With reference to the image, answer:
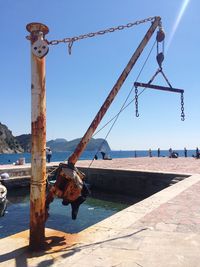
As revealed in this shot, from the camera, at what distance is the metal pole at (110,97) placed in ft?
20.7

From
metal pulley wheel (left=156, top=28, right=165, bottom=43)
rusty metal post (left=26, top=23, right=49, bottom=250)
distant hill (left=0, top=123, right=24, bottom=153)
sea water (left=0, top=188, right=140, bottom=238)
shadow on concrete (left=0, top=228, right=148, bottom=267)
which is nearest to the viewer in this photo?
shadow on concrete (left=0, top=228, right=148, bottom=267)

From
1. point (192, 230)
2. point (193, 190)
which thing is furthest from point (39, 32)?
point (193, 190)

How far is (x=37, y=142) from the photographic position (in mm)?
5637

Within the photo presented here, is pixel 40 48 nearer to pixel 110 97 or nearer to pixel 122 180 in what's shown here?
pixel 110 97

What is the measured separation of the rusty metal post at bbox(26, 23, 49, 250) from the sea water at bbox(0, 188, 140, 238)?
4200 millimetres

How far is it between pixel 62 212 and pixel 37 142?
742 centimetres

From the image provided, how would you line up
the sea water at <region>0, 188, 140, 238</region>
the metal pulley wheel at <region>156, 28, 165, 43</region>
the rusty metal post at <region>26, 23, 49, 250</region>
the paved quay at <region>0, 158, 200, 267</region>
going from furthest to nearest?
the sea water at <region>0, 188, 140, 238</region>, the metal pulley wheel at <region>156, 28, 165, 43</region>, the rusty metal post at <region>26, 23, 49, 250</region>, the paved quay at <region>0, 158, 200, 267</region>

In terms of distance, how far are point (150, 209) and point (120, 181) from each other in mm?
9947

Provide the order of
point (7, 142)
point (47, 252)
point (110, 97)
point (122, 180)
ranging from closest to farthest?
1. point (47, 252)
2. point (110, 97)
3. point (122, 180)
4. point (7, 142)

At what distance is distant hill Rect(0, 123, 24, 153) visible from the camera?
180 metres

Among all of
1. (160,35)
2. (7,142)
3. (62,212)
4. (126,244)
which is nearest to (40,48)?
(126,244)

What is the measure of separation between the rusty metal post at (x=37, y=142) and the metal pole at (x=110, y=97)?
75 cm

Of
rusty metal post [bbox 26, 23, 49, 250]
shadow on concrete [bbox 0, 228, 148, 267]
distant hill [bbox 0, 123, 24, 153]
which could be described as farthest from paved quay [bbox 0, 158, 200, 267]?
distant hill [bbox 0, 123, 24, 153]

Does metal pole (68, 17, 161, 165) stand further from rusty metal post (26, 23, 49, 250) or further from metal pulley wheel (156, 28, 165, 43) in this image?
rusty metal post (26, 23, 49, 250)
